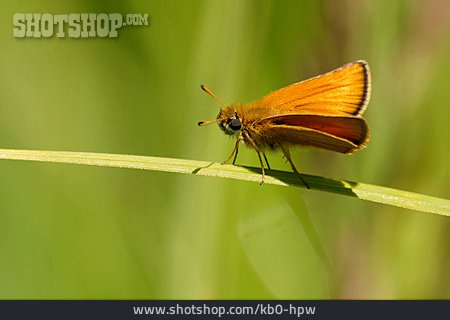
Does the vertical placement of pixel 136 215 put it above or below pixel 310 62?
below

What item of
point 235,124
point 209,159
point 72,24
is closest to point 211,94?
point 235,124

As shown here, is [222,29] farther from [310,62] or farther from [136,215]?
[136,215]

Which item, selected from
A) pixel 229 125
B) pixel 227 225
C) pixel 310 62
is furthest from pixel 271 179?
pixel 310 62

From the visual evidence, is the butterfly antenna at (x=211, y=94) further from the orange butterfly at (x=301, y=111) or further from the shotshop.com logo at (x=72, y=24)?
the shotshop.com logo at (x=72, y=24)

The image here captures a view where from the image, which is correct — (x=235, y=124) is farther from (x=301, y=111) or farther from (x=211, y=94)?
(x=301, y=111)

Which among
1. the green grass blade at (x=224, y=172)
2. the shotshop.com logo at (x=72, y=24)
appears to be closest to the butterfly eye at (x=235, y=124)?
the green grass blade at (x=224, y=172)
